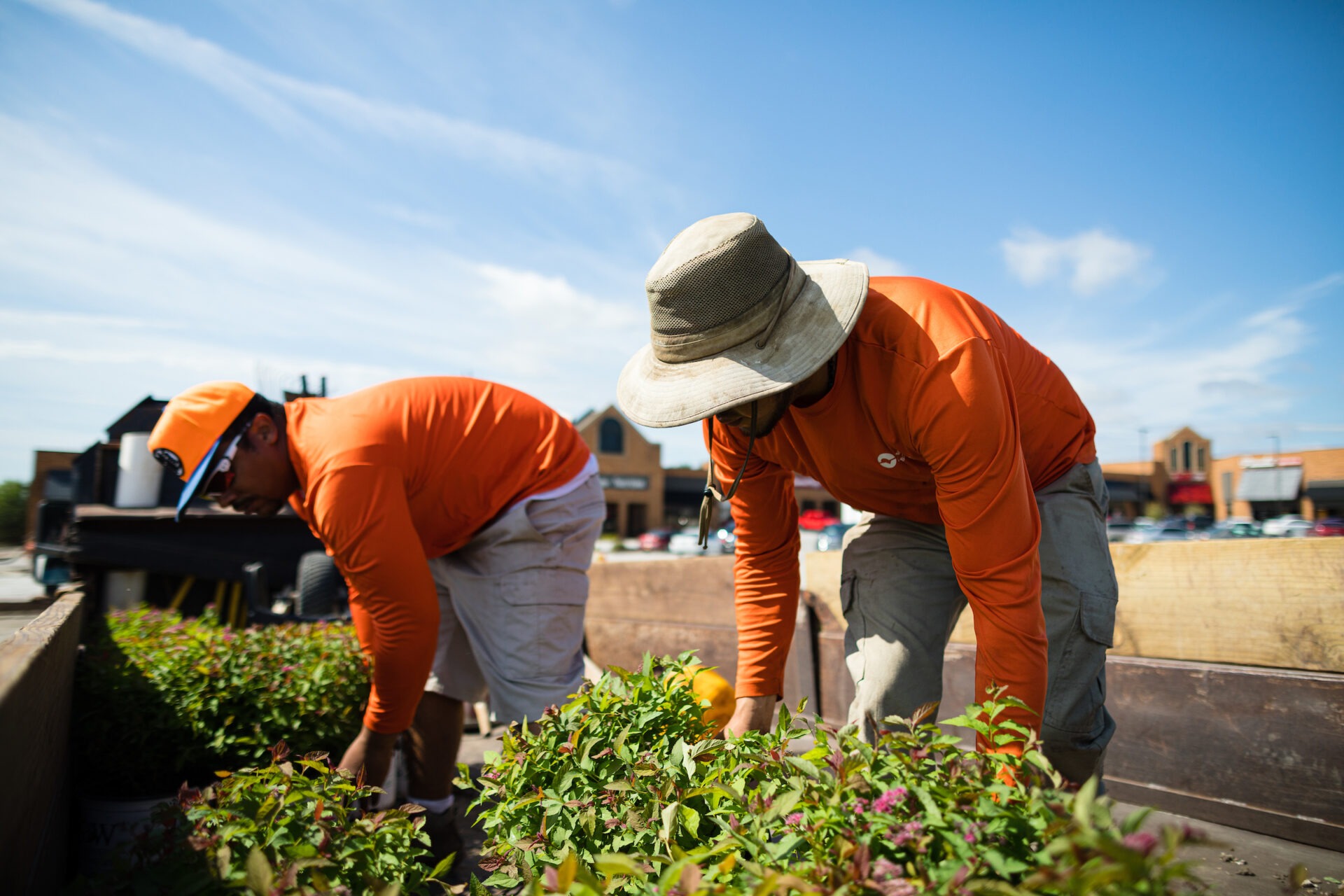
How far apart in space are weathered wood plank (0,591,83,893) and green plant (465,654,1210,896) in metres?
0.78

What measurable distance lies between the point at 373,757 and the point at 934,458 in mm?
2034

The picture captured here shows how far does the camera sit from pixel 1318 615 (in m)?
2.53

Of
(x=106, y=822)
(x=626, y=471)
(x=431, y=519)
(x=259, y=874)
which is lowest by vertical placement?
(x=106, y=822)

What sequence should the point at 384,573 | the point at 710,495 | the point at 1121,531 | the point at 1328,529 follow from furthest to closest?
the point at 1121,531 < the point at 1328,529 < the point at 384,573 < the point at 710,495

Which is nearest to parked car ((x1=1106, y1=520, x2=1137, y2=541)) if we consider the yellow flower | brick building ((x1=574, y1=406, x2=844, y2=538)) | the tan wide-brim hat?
brick building ((x1=574, y1=406, x2=844, y2=538))

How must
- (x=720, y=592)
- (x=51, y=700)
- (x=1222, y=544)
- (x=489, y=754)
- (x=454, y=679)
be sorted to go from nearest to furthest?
(x=489, y=754) → (x=51, y=700) → (x=1222, y=544) → (x=454, y=679) → (x=720, y=592)

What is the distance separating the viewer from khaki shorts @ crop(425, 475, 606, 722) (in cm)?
299

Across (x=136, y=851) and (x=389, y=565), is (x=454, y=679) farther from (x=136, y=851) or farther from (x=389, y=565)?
(x=136, y=851)

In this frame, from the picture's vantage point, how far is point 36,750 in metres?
1.71

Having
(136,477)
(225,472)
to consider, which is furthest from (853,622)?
(136,477)

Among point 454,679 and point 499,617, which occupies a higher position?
point 499,617

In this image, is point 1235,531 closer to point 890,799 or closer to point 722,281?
point 722,281

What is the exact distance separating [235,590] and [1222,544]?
286 inches

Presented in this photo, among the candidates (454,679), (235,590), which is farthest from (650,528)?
(454,679)
